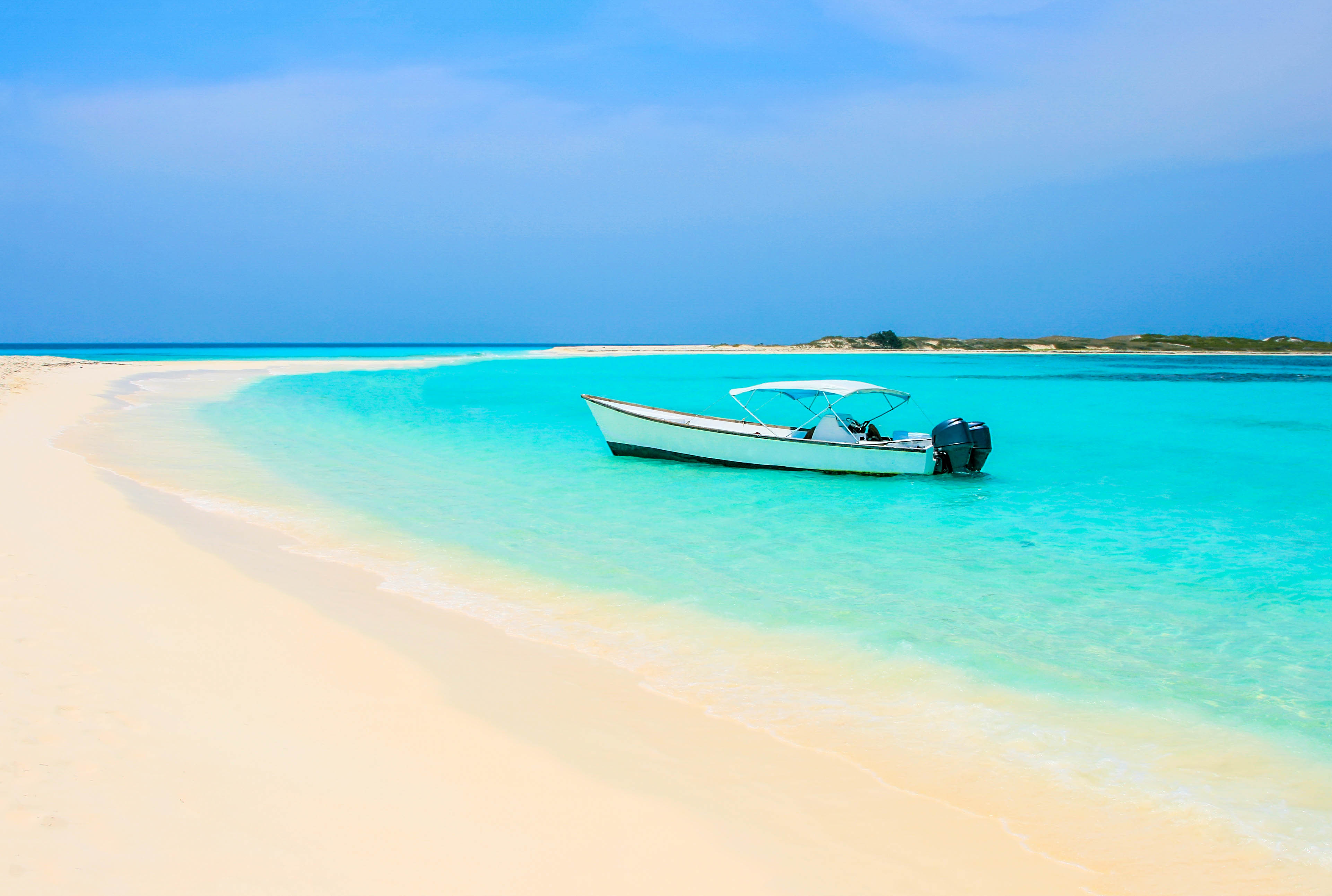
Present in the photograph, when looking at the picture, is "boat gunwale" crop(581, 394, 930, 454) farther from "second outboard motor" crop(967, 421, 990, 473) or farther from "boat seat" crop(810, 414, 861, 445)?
"second outboard motor" crop(967, 421, 990, 473)

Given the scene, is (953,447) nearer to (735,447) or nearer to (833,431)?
(833,431)

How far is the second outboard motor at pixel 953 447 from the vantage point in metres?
17.1

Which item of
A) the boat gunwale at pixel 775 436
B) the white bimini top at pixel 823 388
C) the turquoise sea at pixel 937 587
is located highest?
the white bimini top at pixel 823 388

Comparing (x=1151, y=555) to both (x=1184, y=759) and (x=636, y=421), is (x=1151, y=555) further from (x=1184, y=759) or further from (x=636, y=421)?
(x=636, y=421)

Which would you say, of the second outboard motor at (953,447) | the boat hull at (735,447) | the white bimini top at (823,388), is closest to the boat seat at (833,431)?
the boat hull at (735,447)

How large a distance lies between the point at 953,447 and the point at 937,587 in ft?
27.3

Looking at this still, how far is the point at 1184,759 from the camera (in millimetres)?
5371

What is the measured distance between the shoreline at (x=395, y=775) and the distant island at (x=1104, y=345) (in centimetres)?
12767

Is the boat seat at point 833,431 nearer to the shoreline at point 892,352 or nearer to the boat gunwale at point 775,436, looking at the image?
the boat gunwale at point 775,436

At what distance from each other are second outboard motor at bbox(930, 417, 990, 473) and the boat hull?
0.75 feet

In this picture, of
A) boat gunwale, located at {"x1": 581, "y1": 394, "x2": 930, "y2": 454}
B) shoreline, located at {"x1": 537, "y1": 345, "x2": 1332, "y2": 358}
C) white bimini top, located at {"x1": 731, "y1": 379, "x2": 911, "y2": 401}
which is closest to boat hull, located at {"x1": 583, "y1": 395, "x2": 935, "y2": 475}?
boat gunwale, located at {"x1": 581, "y1": 394, "x2": 930, "y2": 454}

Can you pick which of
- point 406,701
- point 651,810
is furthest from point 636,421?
point 651,810

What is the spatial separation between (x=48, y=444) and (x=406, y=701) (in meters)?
15.2

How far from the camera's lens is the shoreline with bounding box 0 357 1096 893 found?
3.61 metres
